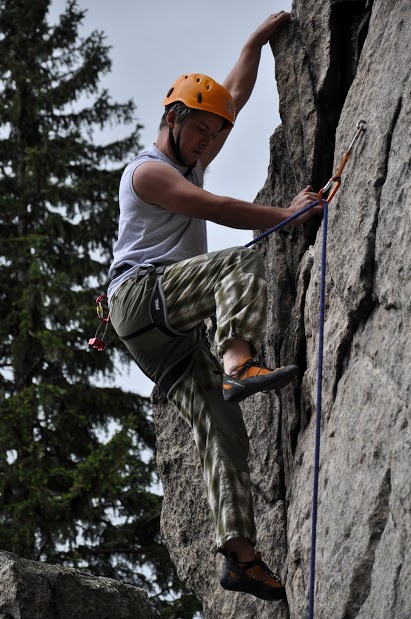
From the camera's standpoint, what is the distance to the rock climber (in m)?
5.29

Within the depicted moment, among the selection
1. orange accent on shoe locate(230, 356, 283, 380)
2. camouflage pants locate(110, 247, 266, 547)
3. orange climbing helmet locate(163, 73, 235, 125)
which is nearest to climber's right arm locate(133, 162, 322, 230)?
camouflage pants locate(110, 247, 266, 547)

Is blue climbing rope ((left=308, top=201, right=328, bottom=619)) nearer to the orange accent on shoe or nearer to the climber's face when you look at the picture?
the orange accent on shoe

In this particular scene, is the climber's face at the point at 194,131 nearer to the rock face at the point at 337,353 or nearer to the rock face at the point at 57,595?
the rock face at the point at 337,353

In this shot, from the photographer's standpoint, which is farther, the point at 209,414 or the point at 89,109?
the point at 89,109

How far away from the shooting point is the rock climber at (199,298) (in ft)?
17.4

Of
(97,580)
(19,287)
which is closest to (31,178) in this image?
(19,287)

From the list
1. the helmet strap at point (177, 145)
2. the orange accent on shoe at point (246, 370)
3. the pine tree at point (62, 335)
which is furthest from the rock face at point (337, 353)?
the pine tree at point (62, 335)

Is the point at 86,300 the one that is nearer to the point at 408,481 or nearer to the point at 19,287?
the point at 19,287

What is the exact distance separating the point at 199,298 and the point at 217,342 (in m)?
0.37

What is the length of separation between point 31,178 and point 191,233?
35.7 feet

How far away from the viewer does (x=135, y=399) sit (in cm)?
1609

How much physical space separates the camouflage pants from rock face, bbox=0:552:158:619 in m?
1.21

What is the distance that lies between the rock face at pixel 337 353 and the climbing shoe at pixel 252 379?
0.39 metres

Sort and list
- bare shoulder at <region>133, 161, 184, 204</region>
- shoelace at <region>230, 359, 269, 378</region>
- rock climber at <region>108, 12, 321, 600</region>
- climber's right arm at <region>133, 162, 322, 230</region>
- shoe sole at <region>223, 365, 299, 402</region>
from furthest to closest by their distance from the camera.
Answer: bare shoulder at <region>133, 161, 184, 204</region>
climber's right arm at <region>133, 162, 322, 230</region>
rock climber at <region>108, 12, 321, 600</region>
shoelace at <region>230, 359, 269, 378</region>
shoe sole at <region>223, 365, 299, 402</region>
